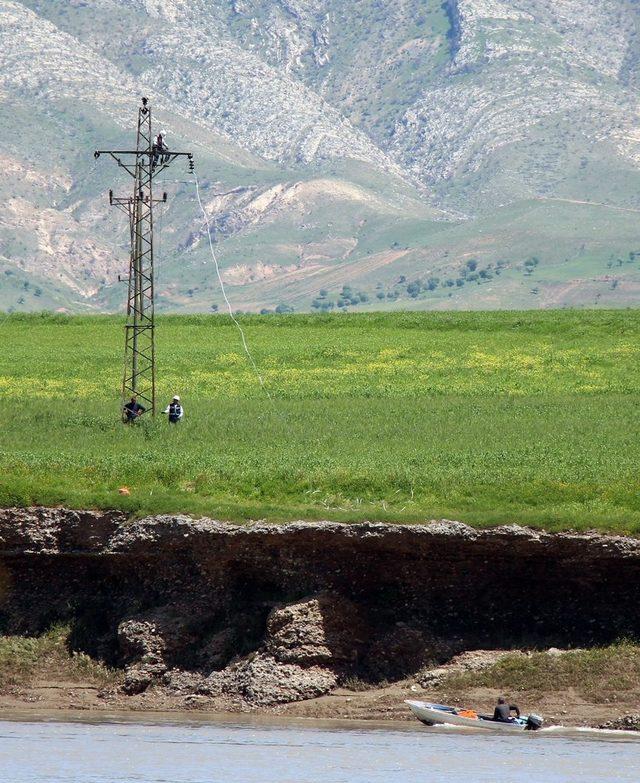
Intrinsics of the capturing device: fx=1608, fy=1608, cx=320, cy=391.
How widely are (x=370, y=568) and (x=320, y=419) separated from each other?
748 inches

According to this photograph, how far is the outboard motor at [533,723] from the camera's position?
1398 inches

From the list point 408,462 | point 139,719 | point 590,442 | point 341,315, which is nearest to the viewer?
point 139,719

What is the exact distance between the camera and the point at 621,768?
31625mm

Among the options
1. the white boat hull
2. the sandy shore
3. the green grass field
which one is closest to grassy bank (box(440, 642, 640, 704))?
the sandy shore

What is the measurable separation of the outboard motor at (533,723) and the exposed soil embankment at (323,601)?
349cm

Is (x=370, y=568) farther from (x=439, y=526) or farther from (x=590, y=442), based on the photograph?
(x=590, y=442)

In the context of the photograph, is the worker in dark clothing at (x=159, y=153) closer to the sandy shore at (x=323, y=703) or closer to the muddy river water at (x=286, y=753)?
the sandy shore at (x=323, y=703)

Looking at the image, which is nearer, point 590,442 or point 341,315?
point 590,442

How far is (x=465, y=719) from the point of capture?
117 ft

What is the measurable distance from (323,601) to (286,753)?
6.67m

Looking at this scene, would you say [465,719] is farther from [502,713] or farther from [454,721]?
[502,713]

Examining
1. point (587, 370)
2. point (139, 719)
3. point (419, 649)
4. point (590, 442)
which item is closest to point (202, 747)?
point (139, 719)

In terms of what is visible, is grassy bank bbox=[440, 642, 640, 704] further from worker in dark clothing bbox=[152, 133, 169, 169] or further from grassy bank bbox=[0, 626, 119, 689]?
worker in dark clothing bbox=[152, 133, 169, 169]

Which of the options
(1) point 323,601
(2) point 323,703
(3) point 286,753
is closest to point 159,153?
(1) point 323,601
